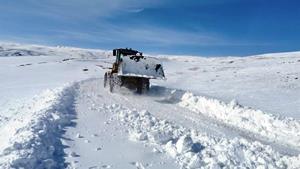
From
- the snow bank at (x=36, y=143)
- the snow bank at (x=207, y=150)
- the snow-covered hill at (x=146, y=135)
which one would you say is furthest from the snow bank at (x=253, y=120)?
the snow bank at (x=36, y=143)

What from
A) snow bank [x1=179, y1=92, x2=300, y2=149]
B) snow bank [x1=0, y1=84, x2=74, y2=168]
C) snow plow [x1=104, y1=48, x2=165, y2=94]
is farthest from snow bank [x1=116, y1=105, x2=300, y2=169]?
snow plow [x1=104, y1=48, x2=165, y2=94]

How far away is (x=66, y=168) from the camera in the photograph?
25.5 feet

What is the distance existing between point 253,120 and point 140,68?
911cm

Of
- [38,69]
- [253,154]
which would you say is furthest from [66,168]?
[38,69]

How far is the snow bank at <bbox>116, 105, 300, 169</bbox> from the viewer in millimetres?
8680

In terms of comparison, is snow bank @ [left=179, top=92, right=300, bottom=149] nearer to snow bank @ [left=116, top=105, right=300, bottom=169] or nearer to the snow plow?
snow bank @ [left=116, top=105, right=300, bottom=169]

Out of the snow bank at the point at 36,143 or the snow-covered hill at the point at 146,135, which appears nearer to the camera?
the snow bank at the point at 36,143

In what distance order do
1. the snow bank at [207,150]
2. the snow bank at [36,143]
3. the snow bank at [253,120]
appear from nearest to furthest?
the snow bank at [36,143] < the snow bank at [207,150] < the snow bank at [253,120]

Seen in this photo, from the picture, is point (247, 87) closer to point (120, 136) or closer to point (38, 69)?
point (120, 136)

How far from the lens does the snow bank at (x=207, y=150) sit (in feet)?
28.5

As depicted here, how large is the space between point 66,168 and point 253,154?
13.0 feet

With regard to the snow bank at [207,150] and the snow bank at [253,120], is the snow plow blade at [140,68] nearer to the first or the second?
the snow bank at [253,120]

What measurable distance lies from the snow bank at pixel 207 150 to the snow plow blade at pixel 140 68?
35.3 ft

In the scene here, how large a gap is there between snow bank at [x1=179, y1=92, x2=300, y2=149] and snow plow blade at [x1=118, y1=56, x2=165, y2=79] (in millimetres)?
4477
